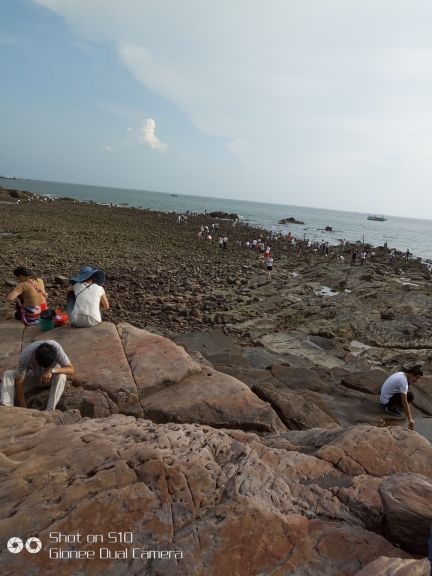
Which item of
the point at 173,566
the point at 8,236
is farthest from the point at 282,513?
the point at 8,236

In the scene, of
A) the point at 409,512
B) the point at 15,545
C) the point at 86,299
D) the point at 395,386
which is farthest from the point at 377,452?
the point at 86,299

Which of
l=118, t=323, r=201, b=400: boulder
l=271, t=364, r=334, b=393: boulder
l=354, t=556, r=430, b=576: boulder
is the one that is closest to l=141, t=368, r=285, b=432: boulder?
l=118, t=323, r=201, b=400: boulder

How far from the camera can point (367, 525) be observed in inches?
141

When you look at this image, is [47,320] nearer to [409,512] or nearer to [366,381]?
[409,512]

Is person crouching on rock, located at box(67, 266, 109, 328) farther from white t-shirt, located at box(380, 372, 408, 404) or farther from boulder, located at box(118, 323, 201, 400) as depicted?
white t-shirt, located at box(380, 372, 408, 404)

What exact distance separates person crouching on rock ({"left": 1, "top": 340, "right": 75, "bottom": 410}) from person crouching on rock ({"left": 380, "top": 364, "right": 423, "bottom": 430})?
6713 millimetres

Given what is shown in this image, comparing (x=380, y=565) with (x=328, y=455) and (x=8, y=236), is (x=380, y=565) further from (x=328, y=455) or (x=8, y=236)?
(x=8, y=236)

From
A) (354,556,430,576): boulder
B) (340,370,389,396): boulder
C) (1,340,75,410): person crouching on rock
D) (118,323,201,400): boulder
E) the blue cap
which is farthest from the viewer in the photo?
(340,370,389,396): boulder

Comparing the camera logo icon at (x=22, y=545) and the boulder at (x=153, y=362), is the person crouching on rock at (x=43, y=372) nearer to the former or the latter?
the boulder at (x=153, y=362)

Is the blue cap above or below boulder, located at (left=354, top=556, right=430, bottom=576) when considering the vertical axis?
above

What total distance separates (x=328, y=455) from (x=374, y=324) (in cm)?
1358

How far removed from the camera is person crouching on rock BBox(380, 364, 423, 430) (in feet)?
27.5

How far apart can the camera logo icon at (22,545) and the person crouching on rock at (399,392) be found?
7.44 meters

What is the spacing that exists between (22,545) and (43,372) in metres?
2.98
